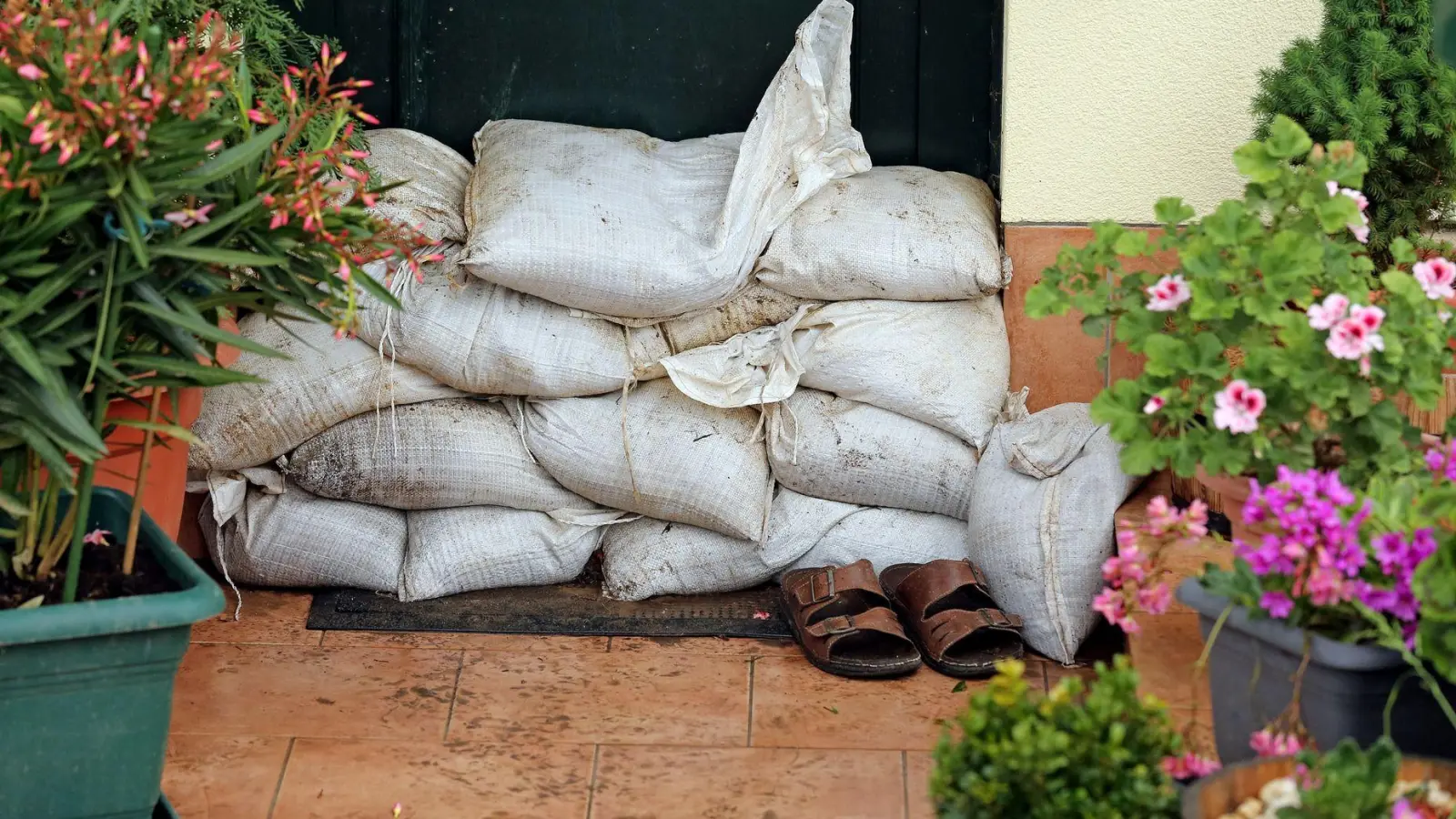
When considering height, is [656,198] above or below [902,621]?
above

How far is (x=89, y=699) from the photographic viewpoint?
185 centimetres

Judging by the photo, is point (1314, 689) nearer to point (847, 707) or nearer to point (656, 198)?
point (847, 707)

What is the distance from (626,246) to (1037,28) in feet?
3.10

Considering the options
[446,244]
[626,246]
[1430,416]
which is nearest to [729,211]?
[626,246]

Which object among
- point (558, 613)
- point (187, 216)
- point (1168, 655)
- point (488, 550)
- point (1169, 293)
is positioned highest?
point (187, 216)

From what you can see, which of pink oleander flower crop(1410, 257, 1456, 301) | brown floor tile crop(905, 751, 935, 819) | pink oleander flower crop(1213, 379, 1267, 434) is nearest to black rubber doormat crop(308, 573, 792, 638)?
brown floor tile crop(905, 751, 935, 819)

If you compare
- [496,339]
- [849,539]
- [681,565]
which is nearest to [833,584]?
[849,539]

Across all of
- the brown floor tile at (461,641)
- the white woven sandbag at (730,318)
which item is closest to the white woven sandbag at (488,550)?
the brown floor tile at (461,641)

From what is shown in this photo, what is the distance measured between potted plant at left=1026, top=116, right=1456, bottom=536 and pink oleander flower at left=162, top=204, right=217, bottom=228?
3.28 feet

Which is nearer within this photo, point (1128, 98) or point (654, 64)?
point (1128, 98)

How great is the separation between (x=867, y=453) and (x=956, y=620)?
1.28 feet

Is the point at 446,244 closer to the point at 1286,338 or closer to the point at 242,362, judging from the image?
the point at 242,362

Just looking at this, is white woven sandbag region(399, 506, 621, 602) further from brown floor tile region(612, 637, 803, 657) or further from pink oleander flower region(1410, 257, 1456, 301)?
pink oleander flower region(1410, 257, 1456, 301)

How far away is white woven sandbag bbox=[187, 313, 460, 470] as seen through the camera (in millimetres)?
3021
